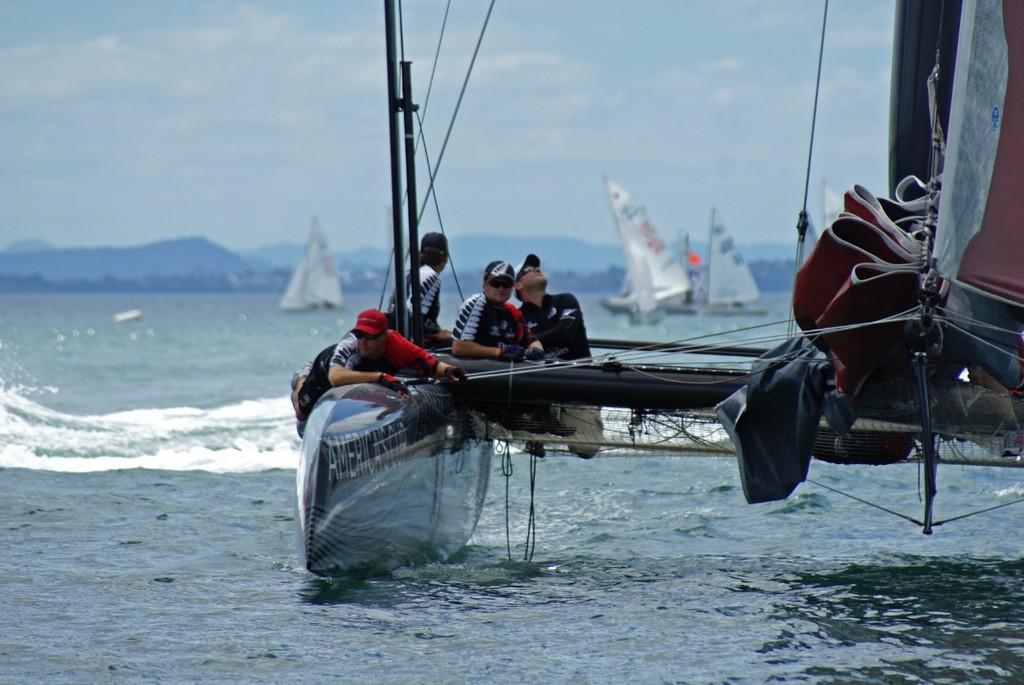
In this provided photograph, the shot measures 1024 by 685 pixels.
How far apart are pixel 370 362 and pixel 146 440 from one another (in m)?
7.38

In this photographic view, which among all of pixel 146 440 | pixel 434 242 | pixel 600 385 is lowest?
pixel 146 440

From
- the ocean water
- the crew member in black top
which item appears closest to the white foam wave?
the ocean water

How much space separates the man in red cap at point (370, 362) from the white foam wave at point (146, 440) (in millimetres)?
4829

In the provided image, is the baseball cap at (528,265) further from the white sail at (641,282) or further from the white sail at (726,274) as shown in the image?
the white sail at (726,274)

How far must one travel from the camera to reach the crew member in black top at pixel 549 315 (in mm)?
7961

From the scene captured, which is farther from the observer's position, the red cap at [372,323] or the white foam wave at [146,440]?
the white foam wave at [146,440]

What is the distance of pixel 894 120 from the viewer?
309 inches

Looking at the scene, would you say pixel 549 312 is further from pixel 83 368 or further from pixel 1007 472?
pixel 83 368

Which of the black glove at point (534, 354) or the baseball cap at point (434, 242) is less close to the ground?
the baseball cap at point (434, 242)

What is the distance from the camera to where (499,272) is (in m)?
7.28

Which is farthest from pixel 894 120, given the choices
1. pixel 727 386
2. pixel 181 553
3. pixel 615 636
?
pixel 181 553

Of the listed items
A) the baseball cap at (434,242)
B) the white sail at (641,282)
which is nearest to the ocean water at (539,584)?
the baseball cap at (434,242)

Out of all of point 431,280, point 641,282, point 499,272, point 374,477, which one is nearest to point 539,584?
point 374,477

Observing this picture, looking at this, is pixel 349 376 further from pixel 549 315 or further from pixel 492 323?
pixel 549 315
